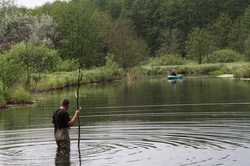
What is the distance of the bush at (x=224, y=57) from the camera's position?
439ft

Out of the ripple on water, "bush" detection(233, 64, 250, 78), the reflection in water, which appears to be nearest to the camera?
the ripple on water

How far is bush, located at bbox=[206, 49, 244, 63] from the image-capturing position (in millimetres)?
133875

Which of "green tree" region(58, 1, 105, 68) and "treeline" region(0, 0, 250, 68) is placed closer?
"treeline" region(0, 0, 250, 68)

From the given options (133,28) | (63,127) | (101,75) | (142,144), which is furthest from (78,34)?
(63,127)

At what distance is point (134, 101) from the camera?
2120 inches

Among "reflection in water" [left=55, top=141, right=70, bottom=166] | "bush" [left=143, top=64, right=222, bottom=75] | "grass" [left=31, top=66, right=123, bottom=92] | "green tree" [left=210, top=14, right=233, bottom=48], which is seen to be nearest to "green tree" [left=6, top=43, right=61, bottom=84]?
"grass" [left=31, top=66, right=123, bottom=92]

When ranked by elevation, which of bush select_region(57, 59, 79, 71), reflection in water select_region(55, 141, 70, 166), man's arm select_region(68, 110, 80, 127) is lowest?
reflection in water select_region(55, 141, 70, 166)

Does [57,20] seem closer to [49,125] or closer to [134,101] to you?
[134,101]

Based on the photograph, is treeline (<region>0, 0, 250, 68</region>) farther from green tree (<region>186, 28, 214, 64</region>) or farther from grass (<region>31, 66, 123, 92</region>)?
grass (<region>31, 66, 123, 92</region>)

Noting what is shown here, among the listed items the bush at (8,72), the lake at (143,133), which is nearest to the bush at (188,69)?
the bush at (8,72)

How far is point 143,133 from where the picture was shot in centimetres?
3161

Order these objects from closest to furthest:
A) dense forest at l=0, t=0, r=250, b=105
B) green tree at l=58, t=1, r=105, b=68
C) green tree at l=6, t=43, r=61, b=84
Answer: green tree at l=6, t=43, r=61, b=84
dense forest at l=0, t=0, r=250, b=105
green tree at l=58, t=1, r=105, b=68

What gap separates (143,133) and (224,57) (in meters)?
105

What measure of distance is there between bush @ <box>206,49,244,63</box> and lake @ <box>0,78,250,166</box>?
3210 inches
